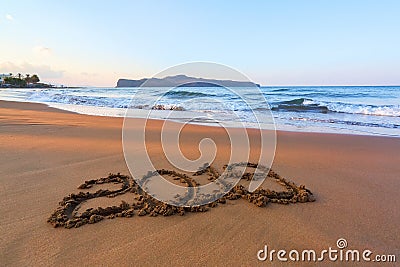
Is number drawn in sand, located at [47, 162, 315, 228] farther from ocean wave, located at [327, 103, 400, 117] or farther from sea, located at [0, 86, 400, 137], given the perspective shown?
ocean wave, located at [327, 103, 400, 117]

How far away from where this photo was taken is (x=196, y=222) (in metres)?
2.22

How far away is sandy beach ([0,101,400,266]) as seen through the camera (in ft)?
5.90

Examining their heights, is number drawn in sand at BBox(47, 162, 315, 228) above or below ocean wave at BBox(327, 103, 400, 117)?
below

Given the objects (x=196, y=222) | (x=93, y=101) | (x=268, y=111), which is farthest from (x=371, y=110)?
(x=93, y=101)

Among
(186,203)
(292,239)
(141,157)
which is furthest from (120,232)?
(141,157)

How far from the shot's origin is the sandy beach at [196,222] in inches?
70.7

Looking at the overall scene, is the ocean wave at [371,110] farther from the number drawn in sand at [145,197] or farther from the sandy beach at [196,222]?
the number drawn in sand at [145,197]

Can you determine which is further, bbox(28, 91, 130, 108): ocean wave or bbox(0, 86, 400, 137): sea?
bbox(28, 91, 130, 108): ocean wave

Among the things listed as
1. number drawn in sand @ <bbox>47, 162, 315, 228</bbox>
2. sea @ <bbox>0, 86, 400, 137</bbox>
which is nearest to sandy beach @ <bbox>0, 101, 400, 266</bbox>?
number drawn in sand @ <bbox>47, 162, 315, 228</bbox>

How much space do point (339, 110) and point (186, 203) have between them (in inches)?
576

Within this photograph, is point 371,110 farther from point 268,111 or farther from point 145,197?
point 145,197

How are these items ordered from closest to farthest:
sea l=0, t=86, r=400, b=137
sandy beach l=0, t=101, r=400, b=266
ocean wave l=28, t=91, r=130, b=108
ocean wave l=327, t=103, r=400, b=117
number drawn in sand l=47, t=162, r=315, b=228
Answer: sandy beach l=0, t=101, r=400, b=266 → number drawn in sand l=47, t=162, r=315, b=228 → sea l=0, t=86, r=400, b=137 → ocean wave l=327, t=103, r=400, b=117 → ocean wave l=28, t=91, r=130, b=108

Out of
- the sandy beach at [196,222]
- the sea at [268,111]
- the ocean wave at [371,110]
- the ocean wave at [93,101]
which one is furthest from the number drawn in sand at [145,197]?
the ocean wave at [93,101]

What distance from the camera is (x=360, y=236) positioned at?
2059 mm
